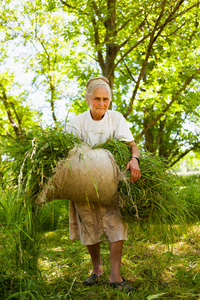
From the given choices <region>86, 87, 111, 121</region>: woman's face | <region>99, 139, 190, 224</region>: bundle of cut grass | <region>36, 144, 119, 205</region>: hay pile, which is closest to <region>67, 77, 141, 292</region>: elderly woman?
<region>86, 87, 111, 121</region>: woman's face

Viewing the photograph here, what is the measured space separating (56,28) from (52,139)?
8.23 m

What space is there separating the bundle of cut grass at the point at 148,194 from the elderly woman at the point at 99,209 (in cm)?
11

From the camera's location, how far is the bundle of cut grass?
8.38 ft

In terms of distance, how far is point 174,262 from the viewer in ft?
10.9

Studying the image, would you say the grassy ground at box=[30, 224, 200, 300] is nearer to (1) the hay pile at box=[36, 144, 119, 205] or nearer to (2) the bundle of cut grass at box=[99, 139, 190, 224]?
(2) the bundle of cut grass at box=[99, 139, 190, 224]

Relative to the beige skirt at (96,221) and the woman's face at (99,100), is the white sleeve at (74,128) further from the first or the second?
the beige skirt at (96,221)

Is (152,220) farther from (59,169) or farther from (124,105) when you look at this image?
(124,105)

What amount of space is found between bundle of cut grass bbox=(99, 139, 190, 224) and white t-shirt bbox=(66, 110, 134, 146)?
6.4 inches

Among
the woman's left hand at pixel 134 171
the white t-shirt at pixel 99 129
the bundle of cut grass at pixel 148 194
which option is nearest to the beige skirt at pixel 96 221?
the bundle of cut grass at pixel 148 194

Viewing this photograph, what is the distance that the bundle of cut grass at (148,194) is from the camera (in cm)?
255

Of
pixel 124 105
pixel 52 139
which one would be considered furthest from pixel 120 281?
pixel 124 105

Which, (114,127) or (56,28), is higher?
(56,28)

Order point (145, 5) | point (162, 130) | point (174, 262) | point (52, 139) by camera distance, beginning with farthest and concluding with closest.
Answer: point (162, 130) → point (145, 5) → point (174, 262) → point (52, 139)

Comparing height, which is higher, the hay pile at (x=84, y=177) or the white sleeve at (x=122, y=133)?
the white sleeve at (x=122, y=133)
